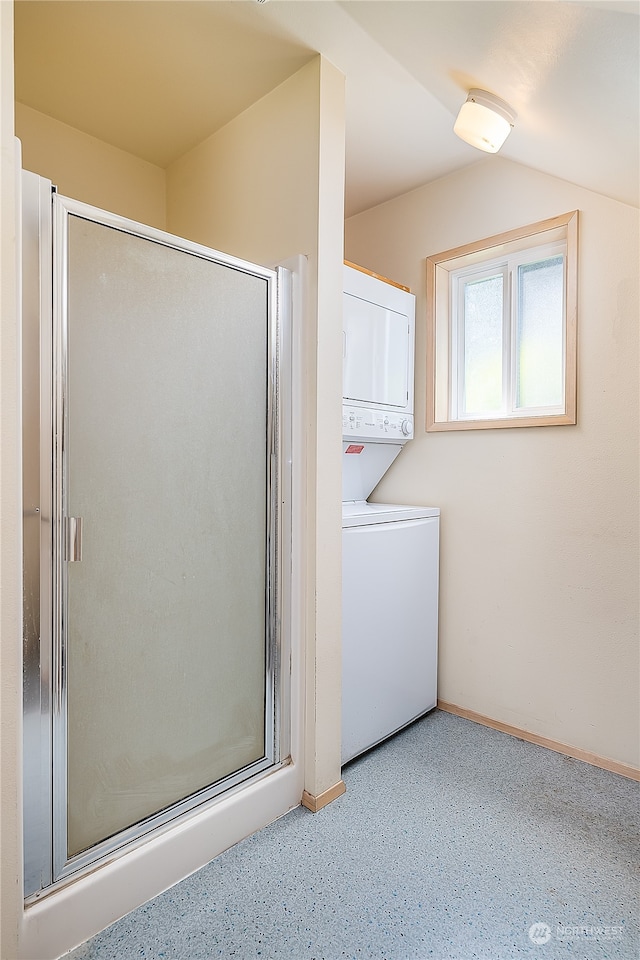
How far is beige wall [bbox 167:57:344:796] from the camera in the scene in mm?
1812

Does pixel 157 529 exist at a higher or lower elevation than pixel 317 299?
lower

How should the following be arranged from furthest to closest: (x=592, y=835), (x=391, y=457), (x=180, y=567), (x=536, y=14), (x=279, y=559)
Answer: (x=391, y=457)
(x=279, y=559)
(x=592, y=835)
(x=180, y=567)
(x=536, y=14)

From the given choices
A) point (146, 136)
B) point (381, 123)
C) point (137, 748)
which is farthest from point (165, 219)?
point (137, 748)

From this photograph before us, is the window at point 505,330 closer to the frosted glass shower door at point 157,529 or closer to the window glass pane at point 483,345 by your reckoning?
the window glass pane at point 483,345

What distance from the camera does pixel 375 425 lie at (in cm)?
241

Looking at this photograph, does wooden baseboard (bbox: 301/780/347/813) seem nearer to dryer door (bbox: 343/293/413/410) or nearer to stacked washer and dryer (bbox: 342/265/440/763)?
stacked washer and dryer (bbox: 342/265/440/763)

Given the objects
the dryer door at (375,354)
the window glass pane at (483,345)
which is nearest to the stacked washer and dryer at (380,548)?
the dryer door at (375,354)

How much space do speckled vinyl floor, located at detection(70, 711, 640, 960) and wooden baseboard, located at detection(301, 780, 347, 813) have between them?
26 mm

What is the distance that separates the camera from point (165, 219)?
101 inches

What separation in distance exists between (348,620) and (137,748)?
86 centimetres

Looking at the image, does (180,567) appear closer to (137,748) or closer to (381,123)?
(137,748)

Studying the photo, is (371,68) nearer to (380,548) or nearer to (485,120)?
(485,120)

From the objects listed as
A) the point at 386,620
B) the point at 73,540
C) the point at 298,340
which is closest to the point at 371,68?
the point at 298,340

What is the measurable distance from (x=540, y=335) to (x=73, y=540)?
2.08m
